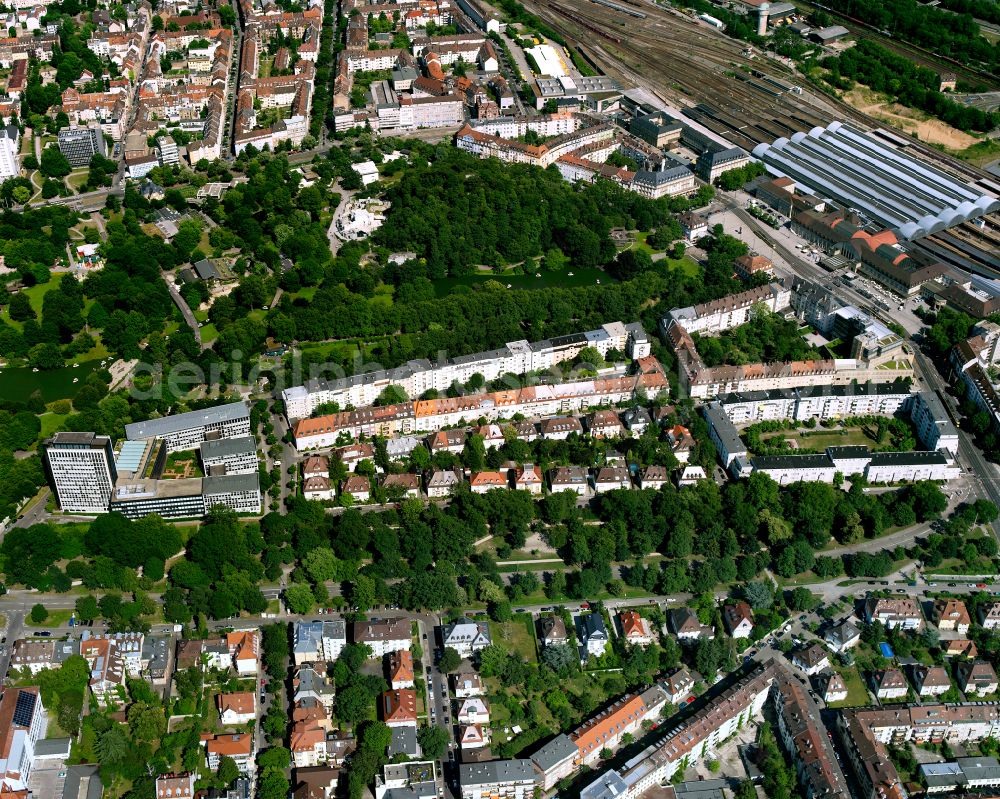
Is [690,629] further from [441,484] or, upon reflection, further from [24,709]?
[24,709]

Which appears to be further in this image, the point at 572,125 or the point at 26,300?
the point at 572,125

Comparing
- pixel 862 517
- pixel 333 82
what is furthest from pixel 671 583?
pixel 333 82

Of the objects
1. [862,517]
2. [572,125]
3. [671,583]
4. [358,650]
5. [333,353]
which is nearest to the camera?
[358,650]

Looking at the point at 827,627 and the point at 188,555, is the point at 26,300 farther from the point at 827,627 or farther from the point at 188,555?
the point at 827,627

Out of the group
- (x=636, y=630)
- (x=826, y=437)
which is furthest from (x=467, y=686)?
(x=826, y=437)

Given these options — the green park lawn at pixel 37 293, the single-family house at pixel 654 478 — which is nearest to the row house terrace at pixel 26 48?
the green park lawn at pixel 37 293

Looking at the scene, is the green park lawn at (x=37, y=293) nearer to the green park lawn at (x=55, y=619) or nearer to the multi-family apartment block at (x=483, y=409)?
the multi-family apartment block at (x=483, y=409)
